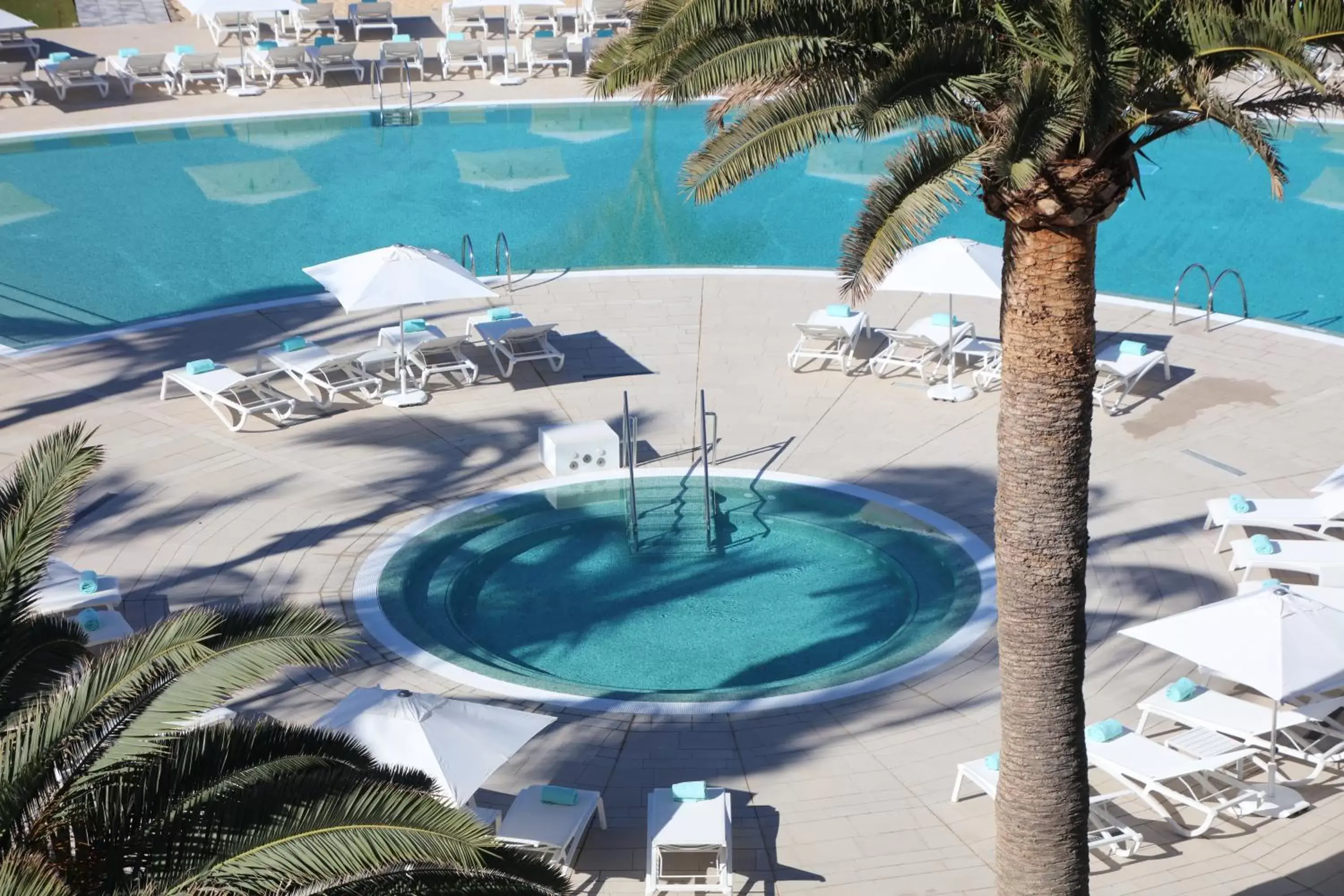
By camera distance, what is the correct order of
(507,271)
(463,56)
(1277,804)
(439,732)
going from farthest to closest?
(463,56) → (507,271) → (1277,804) → (439,732)

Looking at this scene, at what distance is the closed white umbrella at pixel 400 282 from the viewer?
15.7 meters

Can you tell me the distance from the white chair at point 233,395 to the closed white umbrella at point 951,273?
6.31 metres

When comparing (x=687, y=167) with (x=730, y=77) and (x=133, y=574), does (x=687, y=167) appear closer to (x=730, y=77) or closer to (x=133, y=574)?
(x=730, y=77)

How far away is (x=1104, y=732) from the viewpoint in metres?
9.86

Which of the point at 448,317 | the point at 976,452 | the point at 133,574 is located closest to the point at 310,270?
the point at 448,317

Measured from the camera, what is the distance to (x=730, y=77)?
7289mm

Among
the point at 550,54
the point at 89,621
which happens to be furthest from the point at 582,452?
the point at 550,54

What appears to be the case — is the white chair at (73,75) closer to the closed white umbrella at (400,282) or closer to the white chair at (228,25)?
the white chair at (228,25)

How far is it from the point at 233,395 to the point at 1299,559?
33.9 feet

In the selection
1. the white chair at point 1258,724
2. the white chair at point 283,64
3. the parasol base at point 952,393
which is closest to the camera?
the white chair at point 1258,724

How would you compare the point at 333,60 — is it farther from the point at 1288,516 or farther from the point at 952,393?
the point at 1288,516

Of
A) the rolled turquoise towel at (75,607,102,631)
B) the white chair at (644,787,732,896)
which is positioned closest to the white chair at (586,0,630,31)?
the rolled turquoise towel at (75,607,102,631)

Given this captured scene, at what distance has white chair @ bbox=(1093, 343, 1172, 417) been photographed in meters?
15.8

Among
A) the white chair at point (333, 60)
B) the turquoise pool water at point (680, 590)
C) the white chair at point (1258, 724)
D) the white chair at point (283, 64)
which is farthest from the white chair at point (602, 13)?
the white chair at point (1258, 724)
